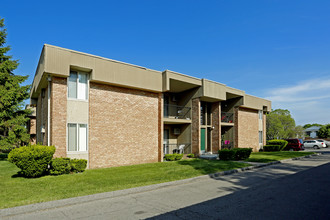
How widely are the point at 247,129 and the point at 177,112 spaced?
10415 millimetres

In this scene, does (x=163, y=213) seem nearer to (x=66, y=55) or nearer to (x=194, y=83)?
(x=66, y=55)

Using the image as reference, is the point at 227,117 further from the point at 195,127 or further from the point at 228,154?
the point at 228,154

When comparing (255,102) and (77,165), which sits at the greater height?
(255,102)

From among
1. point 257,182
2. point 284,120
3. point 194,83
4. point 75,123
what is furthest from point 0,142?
point 284,120

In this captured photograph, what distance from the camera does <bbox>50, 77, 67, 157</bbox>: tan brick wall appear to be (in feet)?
40.2

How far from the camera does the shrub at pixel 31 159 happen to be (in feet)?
33.5

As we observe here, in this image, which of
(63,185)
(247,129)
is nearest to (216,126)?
(247,129)

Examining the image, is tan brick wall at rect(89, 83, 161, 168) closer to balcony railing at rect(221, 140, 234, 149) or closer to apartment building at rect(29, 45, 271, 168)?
apartment building at rect(29, 45, 271, 168)

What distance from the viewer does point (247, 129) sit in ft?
87.5

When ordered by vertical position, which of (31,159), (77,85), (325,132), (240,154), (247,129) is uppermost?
(77,85)

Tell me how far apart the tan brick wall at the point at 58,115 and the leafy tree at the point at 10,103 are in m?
10.5

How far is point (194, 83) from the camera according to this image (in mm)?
18812

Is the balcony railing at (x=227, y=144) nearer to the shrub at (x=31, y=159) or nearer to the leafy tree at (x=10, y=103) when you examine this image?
the shrub at (x=31, y=159)

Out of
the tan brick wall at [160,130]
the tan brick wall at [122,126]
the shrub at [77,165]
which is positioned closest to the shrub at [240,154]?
the tan brick wall at [160,130]
